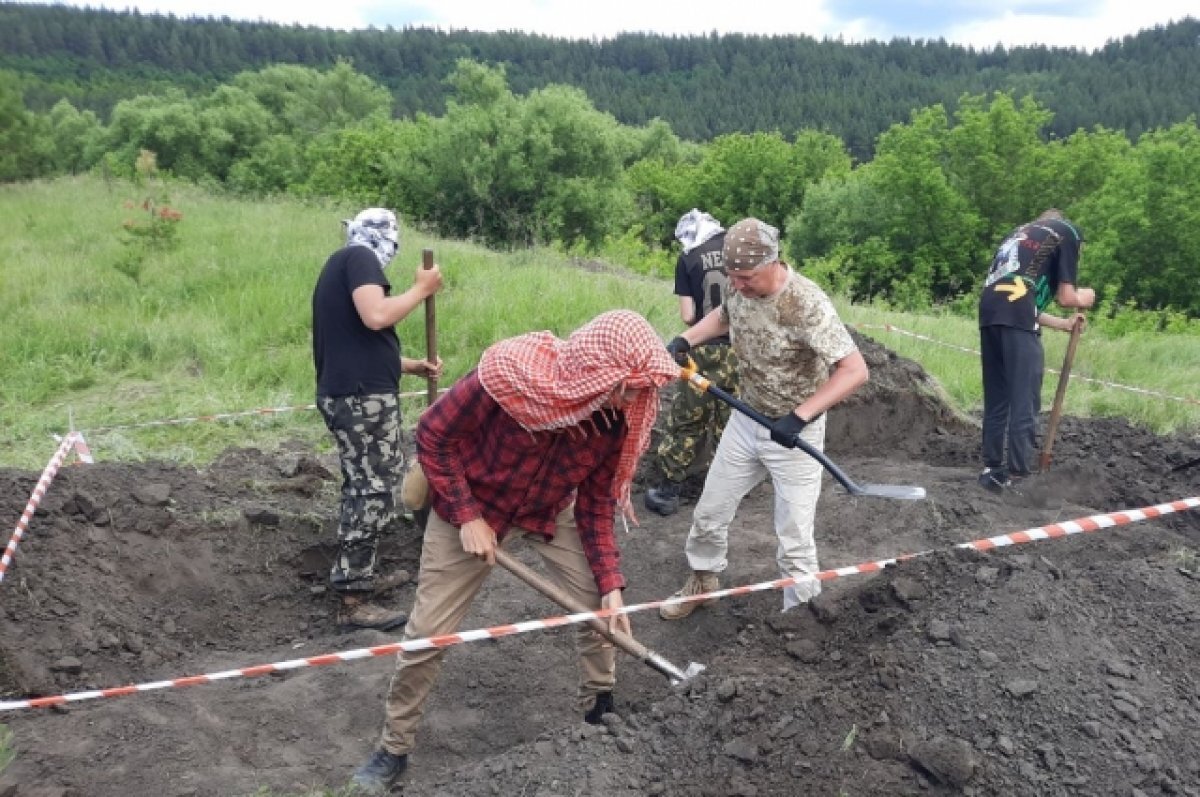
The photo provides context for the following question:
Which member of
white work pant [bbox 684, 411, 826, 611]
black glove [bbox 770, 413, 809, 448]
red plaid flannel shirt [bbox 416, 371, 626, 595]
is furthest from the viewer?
white work pant [bbox 684, 411, 826, 611]

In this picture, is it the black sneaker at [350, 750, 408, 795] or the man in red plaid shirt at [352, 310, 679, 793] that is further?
the black sneaker at [350, 750, 408, 795]

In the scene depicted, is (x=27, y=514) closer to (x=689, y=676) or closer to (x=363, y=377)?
(x=363, y=377)

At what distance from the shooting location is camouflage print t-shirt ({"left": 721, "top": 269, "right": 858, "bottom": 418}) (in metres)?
3.84

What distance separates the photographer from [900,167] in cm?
3478

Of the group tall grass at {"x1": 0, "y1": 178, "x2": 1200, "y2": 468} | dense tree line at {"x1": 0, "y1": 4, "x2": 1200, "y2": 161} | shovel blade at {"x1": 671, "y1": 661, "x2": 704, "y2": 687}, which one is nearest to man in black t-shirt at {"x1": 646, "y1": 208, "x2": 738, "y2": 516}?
shovel blade at {"x1": 671, "y1": 661, "x2": 704, "y2": 687}

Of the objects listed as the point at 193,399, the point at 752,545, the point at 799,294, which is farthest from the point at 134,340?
the point at 799,294

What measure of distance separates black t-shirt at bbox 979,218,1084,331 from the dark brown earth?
3.87ft

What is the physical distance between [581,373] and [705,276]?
301 cm

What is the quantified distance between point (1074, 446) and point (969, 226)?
95.8 feet

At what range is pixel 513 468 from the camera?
316 centimetres

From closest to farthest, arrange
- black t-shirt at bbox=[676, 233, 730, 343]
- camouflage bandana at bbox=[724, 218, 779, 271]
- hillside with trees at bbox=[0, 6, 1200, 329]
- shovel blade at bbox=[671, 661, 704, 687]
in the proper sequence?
shovel blade at bbox=[671, 661, 704, 687] → camouflage bandana at bbox=[724, 218, 779, 271] → black t-shirt at bbox=[676, 233, 730, 343] → hillside with trees at bbox=[0, 6, 1200, 329]

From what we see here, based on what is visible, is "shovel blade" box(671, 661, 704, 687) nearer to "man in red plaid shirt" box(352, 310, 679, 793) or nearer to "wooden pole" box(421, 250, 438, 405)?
"man in red plaid shirt" box(352, 310, 679, 793)

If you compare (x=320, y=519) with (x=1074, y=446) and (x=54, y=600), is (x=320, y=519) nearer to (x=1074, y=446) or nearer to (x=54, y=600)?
(x=54, y=600)

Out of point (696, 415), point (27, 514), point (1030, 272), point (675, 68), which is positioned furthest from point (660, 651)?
point (675, 68)
